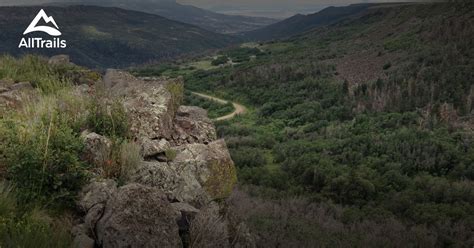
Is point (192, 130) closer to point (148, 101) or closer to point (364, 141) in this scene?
point (148, 101)

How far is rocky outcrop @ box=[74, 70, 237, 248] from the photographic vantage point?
573 cm

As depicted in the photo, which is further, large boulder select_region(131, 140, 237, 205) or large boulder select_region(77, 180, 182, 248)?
large boulder select_region(131, 140, 237, 205)

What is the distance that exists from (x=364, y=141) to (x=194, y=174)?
45.2 metres

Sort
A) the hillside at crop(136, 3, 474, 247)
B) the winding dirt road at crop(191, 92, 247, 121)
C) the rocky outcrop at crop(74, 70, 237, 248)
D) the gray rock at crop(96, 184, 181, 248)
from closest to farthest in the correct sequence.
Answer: the gray rock at crop(96, 184, 181, 248), the rocky outcrop at crop(74, 70, 237, 248), the hillside at crop(136, 3, 474, 247), the winding dirt road at crop(191, 92, 247, 121)

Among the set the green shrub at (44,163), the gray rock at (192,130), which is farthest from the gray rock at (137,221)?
the gray rock at (192,130)

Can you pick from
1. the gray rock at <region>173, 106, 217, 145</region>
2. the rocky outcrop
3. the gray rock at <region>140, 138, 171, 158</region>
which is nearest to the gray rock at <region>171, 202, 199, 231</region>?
the rocky outcrop

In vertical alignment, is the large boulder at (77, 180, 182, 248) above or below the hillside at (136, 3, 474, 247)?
above

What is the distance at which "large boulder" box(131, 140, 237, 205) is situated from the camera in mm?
7316

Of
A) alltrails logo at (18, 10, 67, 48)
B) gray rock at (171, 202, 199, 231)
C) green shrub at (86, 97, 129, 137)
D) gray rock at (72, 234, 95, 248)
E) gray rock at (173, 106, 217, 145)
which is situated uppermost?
alltrails logo at (18, 10, 67, 48)

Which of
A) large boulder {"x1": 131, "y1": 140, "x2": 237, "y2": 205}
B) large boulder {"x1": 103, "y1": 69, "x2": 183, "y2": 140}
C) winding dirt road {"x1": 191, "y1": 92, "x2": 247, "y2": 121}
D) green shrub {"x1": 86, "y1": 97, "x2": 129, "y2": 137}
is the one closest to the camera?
large boulder {"x1": 131, "y1": 140, "x2": 237, "y2": 205}

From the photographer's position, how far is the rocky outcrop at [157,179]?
5.73 meters

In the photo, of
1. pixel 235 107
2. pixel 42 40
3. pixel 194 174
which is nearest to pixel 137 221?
pixel 194 174

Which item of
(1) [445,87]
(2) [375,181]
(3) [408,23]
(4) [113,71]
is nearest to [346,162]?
(2) [375,181]

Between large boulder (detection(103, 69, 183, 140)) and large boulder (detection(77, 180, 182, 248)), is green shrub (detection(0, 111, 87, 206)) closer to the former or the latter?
large boulder (detection(77, 180, 182, 248))
